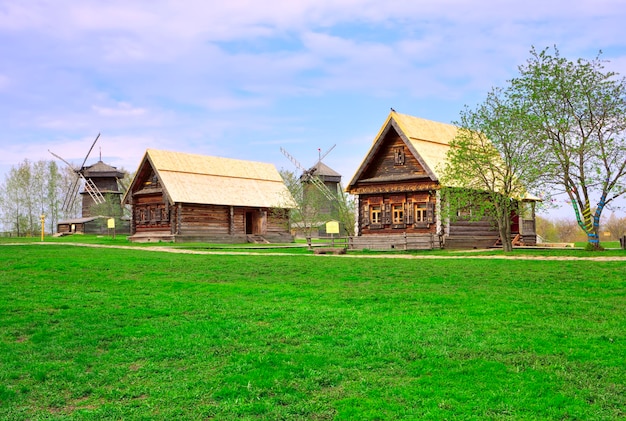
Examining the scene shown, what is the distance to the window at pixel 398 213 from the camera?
34.6m

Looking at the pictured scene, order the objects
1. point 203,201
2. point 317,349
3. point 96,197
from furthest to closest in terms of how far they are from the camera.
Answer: point 96,197 < point 203,201 < point 317,349

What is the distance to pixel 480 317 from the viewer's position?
1151 cm

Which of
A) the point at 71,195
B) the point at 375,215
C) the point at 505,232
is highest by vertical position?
the point at 71,195

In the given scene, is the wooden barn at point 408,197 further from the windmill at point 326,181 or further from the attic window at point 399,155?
the windmill at point 326,181

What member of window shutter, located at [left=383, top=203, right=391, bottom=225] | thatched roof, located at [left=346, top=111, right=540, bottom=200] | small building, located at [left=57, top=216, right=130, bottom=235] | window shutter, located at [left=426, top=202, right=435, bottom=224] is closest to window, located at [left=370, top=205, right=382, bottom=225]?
window shutter, located at [left=383, top=203, right=391, bottom=225]

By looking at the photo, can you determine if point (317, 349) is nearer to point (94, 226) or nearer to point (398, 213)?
point (398, 213)

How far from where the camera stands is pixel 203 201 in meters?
45.9

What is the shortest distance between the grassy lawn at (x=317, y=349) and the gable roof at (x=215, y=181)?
1148 inches

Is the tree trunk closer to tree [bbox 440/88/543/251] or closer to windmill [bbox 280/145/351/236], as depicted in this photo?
tree [bbox 440/88/543/251]

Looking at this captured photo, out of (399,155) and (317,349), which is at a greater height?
(399,155)

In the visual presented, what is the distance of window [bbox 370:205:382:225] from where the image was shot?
3550 cm

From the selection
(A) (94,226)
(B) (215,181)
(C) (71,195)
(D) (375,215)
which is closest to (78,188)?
(C) (71,195)

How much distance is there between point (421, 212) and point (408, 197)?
1195 mm

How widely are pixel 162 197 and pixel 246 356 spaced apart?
132ft
